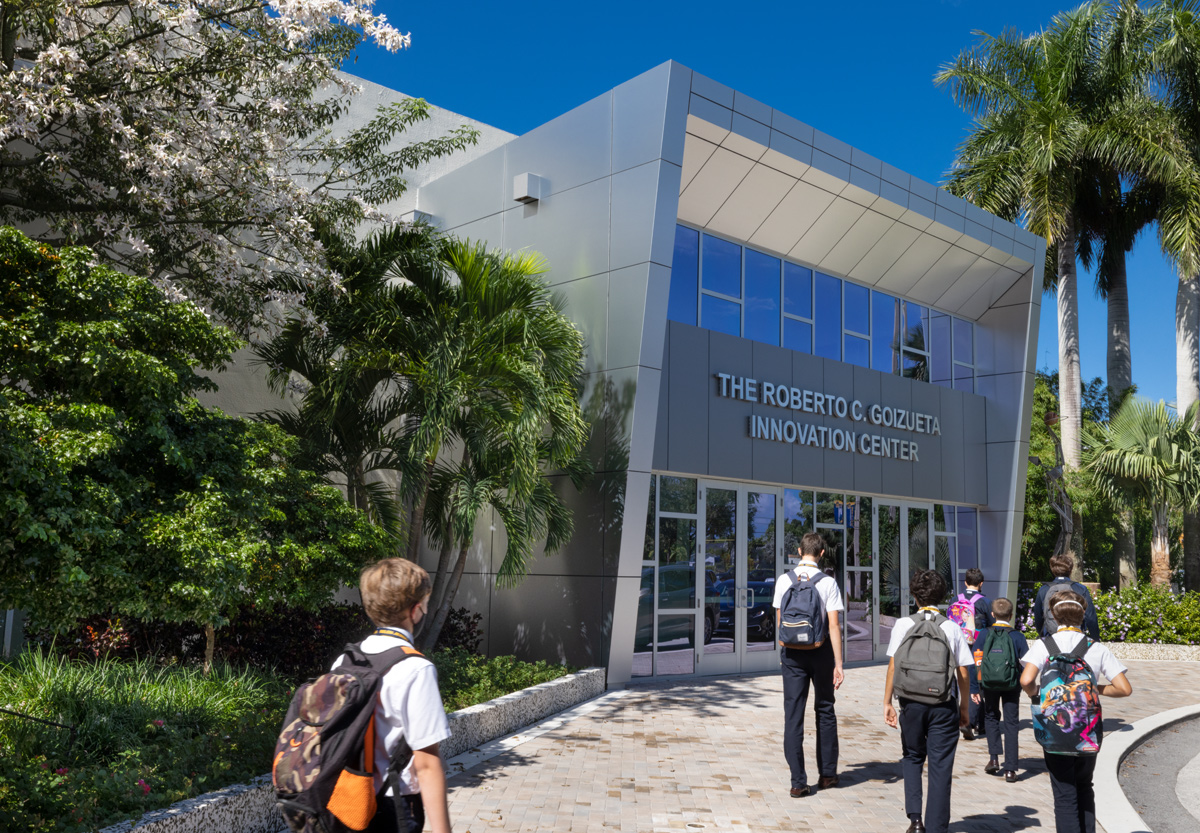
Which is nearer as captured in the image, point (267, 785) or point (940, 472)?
point (267, 785)

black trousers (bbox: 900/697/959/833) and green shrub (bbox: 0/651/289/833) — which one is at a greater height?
black trousers (bbox: 900/697/959/833)

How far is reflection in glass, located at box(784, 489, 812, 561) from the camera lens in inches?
573

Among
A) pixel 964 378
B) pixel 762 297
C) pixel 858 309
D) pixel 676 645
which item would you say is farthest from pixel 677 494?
pixel 964 378

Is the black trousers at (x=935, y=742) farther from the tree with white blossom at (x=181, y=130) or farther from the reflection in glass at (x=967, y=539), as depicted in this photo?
the reflection in glass at (x=967, y=539)

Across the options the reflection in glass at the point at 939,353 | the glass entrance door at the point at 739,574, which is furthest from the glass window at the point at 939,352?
the glass entrance door at the point at 739,574

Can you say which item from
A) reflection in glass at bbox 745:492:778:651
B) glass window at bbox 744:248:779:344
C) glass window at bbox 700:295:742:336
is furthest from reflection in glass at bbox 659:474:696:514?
glass window at bbox 744:248:779:344

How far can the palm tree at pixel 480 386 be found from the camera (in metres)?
9.98

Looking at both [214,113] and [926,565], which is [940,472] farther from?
[214,113]

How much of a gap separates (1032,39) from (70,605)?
78.0 feet

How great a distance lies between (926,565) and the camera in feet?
57.3

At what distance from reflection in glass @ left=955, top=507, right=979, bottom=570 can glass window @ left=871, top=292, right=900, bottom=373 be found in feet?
11.5

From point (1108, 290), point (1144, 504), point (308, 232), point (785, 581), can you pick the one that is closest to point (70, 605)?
point (785, 581)

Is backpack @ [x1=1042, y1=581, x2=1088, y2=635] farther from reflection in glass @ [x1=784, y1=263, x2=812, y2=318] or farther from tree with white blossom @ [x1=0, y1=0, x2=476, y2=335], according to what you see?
tree with white blossom @ [x1=0, y1=0, x2=476, y2=335]

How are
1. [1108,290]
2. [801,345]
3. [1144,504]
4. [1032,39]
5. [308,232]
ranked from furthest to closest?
[1108,290], [1032,39], [1144,504], [801,345], [308,232]
